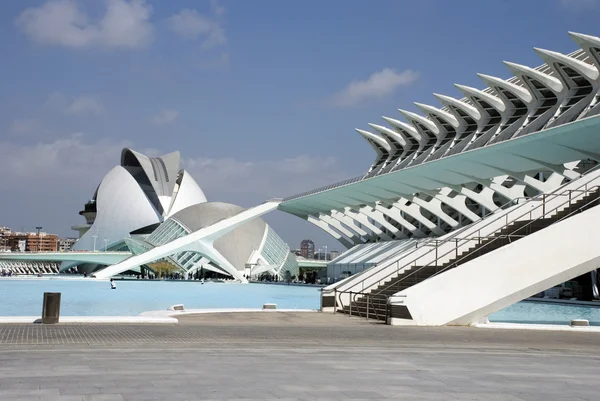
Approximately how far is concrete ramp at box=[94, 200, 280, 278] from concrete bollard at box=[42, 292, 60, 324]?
49137mm

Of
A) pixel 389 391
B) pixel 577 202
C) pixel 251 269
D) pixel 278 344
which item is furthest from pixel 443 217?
pixel 389 391

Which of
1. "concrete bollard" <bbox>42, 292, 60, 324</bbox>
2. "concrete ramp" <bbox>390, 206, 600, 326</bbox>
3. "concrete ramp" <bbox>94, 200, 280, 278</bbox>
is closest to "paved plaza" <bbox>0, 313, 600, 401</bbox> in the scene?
"concrete bollard" <bbox>42, 292, 60, 324</bbox>

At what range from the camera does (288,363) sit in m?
9.30

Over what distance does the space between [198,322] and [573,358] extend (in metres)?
7.87

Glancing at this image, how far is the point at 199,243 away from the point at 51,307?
54.2 m

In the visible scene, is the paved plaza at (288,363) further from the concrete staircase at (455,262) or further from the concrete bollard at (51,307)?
the concrete staircase at (455,262)

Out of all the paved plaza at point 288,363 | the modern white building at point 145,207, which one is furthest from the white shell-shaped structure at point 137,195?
the paved plaza at point 288,363

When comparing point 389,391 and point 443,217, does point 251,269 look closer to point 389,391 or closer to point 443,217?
point 443,217

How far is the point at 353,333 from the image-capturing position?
14242 mm

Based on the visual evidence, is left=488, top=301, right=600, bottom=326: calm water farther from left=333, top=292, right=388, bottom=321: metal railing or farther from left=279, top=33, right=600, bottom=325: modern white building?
left=333, top=292, right=388, bottom=321: metal railing

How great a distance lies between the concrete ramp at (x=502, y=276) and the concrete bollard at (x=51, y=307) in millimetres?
6732

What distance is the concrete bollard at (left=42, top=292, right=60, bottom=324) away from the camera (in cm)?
1448

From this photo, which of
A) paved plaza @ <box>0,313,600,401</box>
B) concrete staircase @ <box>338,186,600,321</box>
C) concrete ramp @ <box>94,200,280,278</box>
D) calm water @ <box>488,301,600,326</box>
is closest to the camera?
paved plaza @ <box>0,313,600,401</box>

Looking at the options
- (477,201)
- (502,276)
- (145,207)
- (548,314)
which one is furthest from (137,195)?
(502,276)
